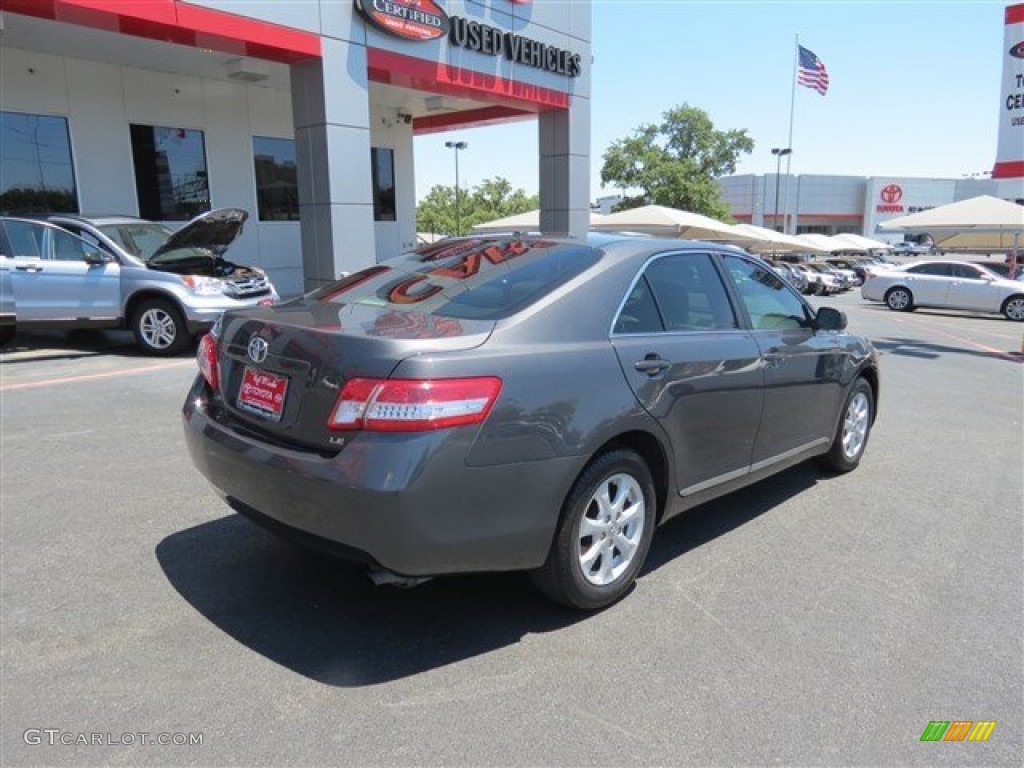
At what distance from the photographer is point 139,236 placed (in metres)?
10.3

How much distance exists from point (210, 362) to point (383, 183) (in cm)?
1635

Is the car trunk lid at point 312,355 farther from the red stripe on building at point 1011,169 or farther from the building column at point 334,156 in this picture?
the red stripe on building at point 1011,169

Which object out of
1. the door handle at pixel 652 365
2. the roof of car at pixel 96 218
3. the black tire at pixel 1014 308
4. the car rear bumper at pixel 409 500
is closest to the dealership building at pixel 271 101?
the roof of car at pixel 96 218

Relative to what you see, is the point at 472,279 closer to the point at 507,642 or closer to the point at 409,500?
the point at 409,500

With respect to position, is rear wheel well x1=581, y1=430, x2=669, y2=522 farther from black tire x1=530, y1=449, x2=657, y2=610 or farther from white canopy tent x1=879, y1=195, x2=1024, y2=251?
white canopy tent x1=879, y1=195, x2=1024, y2=251

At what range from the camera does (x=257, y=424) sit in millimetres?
3125

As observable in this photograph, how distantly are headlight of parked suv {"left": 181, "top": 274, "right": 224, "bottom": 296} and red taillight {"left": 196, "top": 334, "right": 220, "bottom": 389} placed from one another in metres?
6.39

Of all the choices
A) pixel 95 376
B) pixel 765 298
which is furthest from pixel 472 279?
pixel 95 376

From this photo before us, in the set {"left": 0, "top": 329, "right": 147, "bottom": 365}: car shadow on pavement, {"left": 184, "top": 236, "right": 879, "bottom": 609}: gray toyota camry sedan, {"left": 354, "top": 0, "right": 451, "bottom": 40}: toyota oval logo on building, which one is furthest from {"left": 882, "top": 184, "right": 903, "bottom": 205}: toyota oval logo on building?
{"left": 184, "top": 236, "right": 879, "bottom": 609}: gray toyota camry sedan

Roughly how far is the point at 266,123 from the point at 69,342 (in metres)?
7.46

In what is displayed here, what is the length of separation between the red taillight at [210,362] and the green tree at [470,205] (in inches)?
2569

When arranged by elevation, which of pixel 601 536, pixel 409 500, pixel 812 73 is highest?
pixel 812 73

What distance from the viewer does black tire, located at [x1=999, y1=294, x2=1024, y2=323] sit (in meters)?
20.9

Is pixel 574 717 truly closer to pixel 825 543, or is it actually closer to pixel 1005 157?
pixel 825 543
